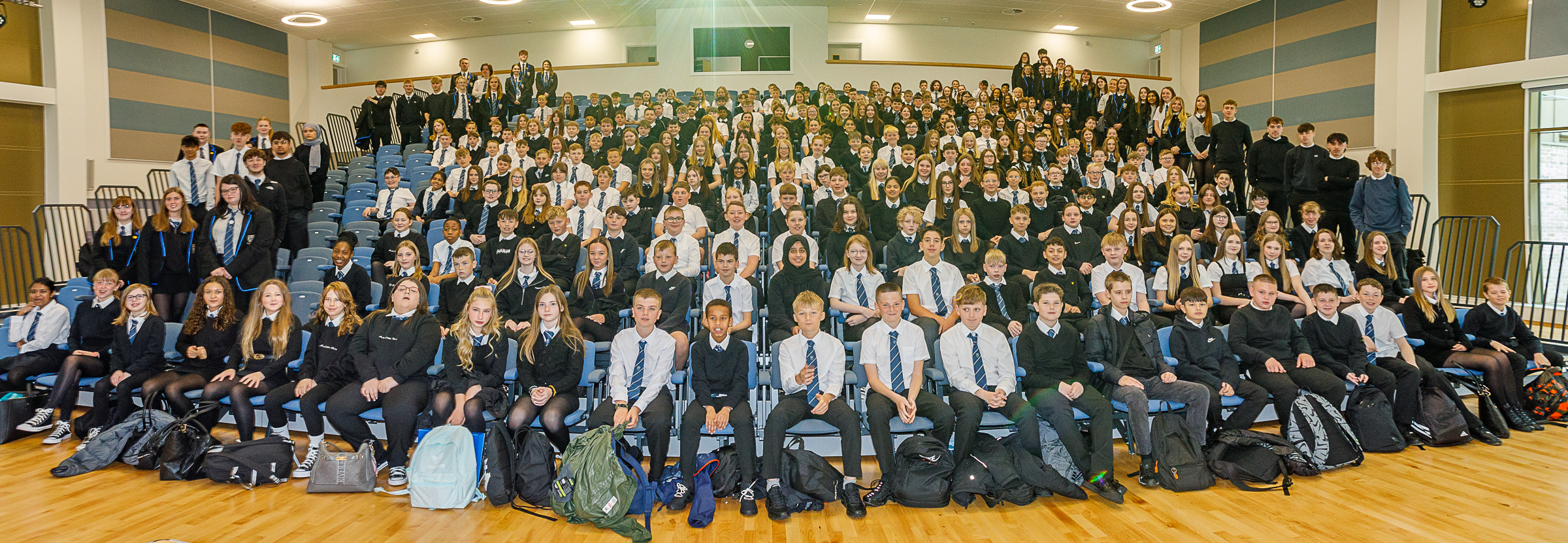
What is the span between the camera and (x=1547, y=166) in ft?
28.6

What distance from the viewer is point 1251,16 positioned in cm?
1285

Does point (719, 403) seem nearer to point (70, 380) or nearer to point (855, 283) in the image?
point (855, 283)

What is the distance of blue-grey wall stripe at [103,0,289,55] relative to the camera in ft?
37.4

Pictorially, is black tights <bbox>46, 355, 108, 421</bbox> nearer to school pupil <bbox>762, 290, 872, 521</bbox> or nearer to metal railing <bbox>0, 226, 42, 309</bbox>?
metal railing <bbox>0, 226, 42, 309</bbox>

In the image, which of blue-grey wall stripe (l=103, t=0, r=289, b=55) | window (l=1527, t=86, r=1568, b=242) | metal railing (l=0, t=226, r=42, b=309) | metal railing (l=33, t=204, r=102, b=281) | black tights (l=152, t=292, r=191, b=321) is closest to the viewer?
black tights (l=152, t=292, r=191, b=321)

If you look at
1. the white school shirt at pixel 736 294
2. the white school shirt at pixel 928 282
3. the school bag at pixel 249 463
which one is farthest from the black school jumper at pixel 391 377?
the white school shirt at pixel 928 282

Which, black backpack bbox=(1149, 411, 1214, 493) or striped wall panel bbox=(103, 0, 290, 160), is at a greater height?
striped wall panel bbox=(103, 0, 290, 160)

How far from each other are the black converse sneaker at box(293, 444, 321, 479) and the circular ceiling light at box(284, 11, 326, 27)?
11669 mm

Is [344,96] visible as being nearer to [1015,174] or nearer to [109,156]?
[109,156]

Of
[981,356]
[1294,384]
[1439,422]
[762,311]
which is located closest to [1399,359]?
[1439,422]

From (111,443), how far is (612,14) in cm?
1231

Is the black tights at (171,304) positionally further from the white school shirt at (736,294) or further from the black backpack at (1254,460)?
the black backpack at (1254,460)

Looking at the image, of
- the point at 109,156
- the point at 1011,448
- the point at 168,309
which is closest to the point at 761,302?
the point at 1011,448

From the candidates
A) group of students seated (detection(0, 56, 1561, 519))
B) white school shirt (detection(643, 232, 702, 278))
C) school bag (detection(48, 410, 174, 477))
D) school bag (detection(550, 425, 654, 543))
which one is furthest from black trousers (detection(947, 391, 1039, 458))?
school bag (detection(48, 410, 174, 477))
